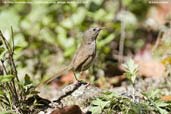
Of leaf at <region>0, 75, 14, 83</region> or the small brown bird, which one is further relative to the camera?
the small brown bird

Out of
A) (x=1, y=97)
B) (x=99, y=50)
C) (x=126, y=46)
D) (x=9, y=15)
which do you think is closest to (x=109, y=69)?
(x=99, y=50)

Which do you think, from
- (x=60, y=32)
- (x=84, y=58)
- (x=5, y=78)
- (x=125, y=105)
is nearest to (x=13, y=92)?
(x=5, y=78)

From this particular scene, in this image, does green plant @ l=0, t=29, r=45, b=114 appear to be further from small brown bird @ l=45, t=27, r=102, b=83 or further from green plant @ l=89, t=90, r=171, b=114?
small brown bird @ l=45, t=27, r=102, b=83

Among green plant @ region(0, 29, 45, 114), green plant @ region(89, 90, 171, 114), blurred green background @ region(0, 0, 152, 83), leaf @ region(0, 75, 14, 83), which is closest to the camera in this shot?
leaf @ region(0, 75, 14, 83)

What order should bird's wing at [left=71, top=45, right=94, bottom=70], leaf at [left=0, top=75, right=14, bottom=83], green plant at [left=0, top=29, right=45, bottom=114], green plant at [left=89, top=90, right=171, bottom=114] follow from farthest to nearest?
bird's wing at [left=71, top=45, right=94, bottom=70] < green plant at [left=0, top=29, right=45, bottom=114] < green plant at [left=89, top=90, right=171, bottom=114] < leaf at [left=0, top=75, right=14, bottom=83]

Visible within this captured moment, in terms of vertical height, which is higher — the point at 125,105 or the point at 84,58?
the point at 84,58

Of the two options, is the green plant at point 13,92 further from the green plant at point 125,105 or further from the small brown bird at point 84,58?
the small brown bird at point 84,58

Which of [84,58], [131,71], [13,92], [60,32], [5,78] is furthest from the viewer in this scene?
[60,32]

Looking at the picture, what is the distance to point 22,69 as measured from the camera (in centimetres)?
794

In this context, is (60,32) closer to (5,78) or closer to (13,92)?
(13,92)

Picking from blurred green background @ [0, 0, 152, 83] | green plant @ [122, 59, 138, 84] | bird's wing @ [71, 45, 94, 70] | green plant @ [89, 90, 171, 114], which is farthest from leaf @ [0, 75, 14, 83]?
blurred green background @ [0, 0, 152, 83]

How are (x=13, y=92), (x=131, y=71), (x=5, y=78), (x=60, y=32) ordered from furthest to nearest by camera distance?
1. (x=60, y=32)
2. (x=131, y=71)
3. (x=13, y=92)
4. (x=5, y=78)

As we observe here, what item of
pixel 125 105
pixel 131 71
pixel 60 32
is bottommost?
pixel 125 105

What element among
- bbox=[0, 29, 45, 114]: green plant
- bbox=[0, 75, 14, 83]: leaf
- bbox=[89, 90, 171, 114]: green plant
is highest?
bbox=[0, 75, 14, 83]: leaf
